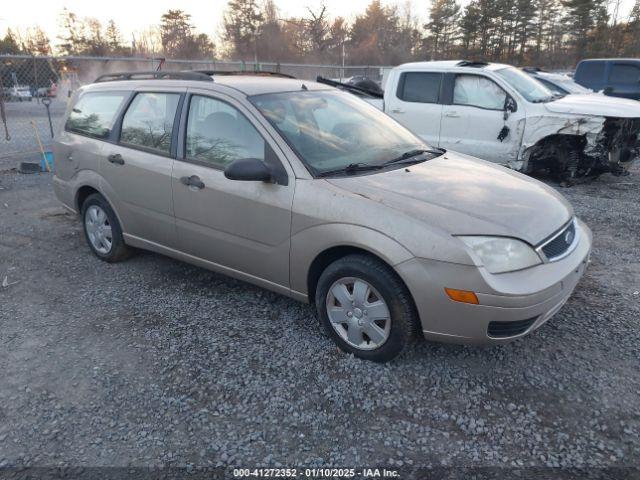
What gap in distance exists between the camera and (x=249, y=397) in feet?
9.31

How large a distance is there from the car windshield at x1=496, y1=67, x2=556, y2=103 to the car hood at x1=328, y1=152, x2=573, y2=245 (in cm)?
455

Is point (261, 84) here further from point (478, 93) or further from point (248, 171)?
point (478, 93)

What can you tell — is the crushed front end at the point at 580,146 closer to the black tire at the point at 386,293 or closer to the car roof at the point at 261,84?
the car roof at the point at 261,84

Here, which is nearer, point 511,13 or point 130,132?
point 130,132

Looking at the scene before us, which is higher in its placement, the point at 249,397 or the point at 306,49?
the point at 306,49

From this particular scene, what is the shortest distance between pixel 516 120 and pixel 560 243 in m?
4.82

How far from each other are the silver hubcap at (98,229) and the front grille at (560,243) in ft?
12.3

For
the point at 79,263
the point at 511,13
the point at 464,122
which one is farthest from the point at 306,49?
the point at 79,263

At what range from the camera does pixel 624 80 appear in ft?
45.6

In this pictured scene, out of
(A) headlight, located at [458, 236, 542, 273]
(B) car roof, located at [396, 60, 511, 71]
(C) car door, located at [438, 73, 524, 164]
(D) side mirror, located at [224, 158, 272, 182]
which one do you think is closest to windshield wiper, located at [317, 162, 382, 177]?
(D) side mirror, located at [224, 158, 272, 182]

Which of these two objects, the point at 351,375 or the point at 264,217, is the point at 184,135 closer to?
the point at 264,217

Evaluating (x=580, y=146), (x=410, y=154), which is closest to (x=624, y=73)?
(x=580, y=146)

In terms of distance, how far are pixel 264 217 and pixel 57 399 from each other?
5.41 feet

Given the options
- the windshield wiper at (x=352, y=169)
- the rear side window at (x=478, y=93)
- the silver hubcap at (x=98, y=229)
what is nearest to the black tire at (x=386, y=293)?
the windshield wiper at (x=352, y=169)
